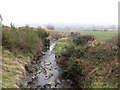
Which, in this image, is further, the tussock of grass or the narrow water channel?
the narrow water channel

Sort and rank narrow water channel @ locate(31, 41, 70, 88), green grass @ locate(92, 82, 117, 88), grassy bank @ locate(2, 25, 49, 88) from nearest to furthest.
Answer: green grass @ locate(92, 82, 117, 88), grassy bank @ locate(2, 25, 49, 88), narrow water channel @ locate(31, 41, 70, 88)

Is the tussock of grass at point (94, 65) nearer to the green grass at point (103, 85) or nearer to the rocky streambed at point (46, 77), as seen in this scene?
the green grass at point (103, 85)

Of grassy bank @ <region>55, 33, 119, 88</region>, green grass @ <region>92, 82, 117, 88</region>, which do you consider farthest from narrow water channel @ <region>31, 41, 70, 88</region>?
green grass @ <region>92, 82, 117, 88</region>

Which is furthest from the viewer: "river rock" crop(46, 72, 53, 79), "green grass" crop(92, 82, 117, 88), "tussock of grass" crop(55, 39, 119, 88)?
"river rock" crop(46, 72, 53, 79)

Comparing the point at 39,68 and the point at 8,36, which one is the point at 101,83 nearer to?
the point at 39,68

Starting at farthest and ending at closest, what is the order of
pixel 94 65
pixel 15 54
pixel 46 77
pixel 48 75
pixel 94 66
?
1. pixel 15 54
2. pixel 48 75
3. pixel 46 77
4. pixel 94 65
5. pixel 94 66

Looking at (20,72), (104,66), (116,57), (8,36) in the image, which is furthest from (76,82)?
(8,36)

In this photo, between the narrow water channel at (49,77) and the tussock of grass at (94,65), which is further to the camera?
the narrow water channel at (49,77)

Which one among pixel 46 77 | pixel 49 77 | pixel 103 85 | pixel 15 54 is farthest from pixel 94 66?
pixel 15 54

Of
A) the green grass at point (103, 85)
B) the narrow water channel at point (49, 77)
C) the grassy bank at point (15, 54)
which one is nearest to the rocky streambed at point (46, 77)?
the narrow water channel at point (49, 77)

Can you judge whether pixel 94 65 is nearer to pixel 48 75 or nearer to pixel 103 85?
pixel 103 85

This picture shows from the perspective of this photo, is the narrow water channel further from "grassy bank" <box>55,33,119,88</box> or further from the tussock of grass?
the tussock of grass
